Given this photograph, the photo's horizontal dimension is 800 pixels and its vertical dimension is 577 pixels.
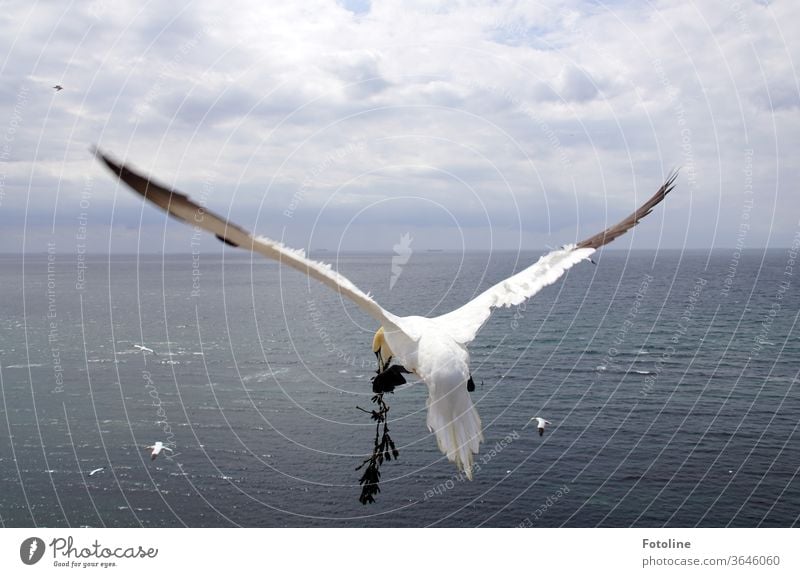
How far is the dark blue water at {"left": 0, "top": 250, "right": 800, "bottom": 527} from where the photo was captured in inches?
1618

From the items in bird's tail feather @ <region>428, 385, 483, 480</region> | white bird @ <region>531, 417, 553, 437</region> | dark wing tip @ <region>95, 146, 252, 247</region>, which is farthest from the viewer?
white bird @ <region>531, 417, 553, 437</region>

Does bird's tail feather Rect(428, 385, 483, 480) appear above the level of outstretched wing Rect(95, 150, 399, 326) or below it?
below

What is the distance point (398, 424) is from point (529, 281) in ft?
146

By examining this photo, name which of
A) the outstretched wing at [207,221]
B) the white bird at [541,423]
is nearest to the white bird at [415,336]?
the outstretched wing at [207,221]

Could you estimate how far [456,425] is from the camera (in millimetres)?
6566

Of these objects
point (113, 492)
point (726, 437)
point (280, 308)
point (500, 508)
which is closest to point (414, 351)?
point (500, 508)

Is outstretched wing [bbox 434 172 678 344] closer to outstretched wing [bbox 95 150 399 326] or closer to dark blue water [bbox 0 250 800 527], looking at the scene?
outstretched wing [bbox 95 150 399 326]

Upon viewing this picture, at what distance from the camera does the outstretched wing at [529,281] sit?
7.63 m

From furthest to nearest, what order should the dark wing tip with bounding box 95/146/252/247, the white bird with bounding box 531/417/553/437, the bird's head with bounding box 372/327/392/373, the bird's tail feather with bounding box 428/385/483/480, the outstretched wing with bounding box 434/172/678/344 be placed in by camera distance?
the white bird with bounding box 531/417/553/437 → the outstretched wing with bounding box 434/172/678/344 → the bird's head with bounding box 372/327/392/373 → the bird's tail feather with bounding box 428/385/483/480 → the dark wing tip with bounding box 95/146/252/247

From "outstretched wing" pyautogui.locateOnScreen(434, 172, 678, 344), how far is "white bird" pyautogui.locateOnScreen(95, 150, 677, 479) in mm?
24

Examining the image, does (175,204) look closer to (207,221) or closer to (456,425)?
(207,221)

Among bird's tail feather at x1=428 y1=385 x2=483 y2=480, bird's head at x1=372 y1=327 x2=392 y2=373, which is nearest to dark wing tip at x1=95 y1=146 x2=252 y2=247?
bird's head at x1=372 y1=327 x2=392 y2=373

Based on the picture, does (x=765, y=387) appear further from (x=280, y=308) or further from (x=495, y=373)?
(x=280, y=308)

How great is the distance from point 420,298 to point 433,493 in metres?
37.3
